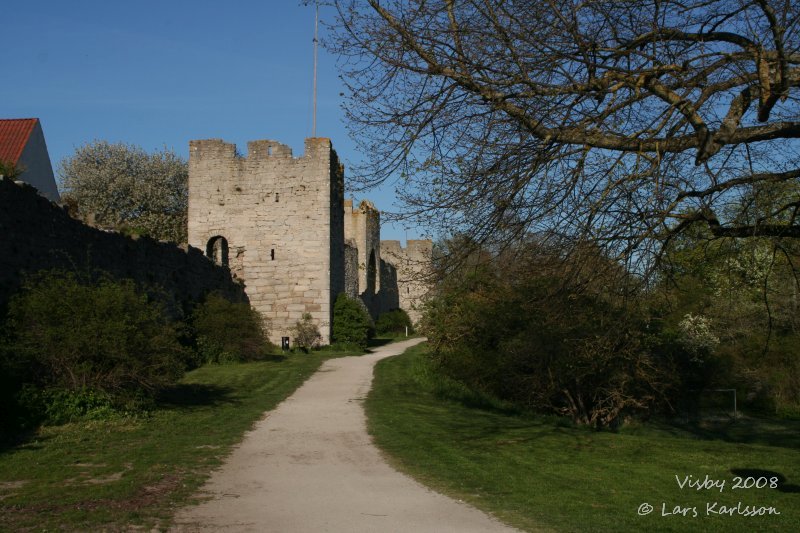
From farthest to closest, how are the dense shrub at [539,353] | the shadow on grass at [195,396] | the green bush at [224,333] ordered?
the green bush at [224,333], the dense shrub at [539,353], the shadow on grass at [195,396]

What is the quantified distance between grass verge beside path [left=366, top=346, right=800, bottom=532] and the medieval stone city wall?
5.74 m

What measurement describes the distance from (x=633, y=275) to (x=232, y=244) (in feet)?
70.1

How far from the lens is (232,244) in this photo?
91.9 feet

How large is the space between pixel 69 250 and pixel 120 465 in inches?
309

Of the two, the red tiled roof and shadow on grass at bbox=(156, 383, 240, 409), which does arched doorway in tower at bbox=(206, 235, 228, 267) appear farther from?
shadow on grass at bbox=(156, 383, 240, 409)

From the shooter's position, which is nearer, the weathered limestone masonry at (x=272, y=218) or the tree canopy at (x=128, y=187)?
the weathered limestone masonry at (x=272, y=218)

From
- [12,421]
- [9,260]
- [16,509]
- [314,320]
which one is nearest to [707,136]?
[16,509]

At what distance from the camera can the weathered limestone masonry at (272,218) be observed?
91.0 ft

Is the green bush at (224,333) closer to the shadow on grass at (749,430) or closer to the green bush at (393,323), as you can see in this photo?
the shadow on grass at (749,430)

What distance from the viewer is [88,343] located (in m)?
11.3

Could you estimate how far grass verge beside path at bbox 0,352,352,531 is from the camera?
20.8ft

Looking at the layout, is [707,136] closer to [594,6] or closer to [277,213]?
[594,6]

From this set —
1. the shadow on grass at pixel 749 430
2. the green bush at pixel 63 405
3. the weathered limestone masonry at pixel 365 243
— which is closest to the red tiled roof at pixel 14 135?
the weathered limestone masonry at pixel 365 243

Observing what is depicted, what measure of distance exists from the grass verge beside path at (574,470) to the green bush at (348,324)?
42.3 ft
